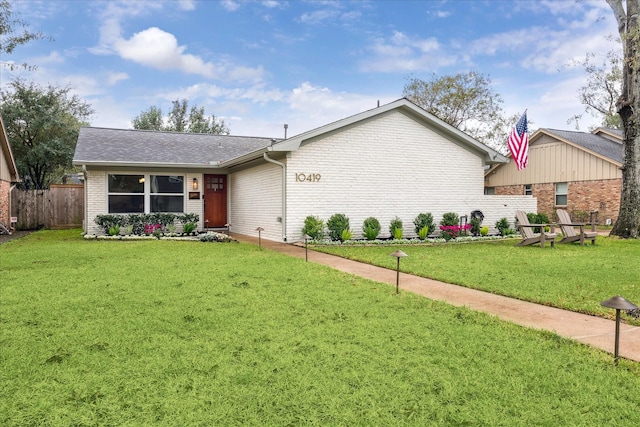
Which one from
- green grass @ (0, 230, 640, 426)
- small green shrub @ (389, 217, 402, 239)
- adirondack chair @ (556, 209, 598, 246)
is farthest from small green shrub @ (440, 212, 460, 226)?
green grass @ (0, 230, 640, 426)

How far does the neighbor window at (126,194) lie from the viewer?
14906 millimetres

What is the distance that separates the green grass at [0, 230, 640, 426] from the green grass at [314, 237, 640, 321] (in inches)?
59.7

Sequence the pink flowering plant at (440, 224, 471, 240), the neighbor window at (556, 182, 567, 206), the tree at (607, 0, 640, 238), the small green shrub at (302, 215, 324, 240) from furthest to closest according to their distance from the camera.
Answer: the neighbor window at (556, 182, 567, 206), the tree at (607, 0, 640, 238), the pink flowering plant at (440, 224, 471, 240), the small green shrub at (302, 215, 324, 240)

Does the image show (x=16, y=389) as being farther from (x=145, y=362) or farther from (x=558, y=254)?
(x=558, y=254)

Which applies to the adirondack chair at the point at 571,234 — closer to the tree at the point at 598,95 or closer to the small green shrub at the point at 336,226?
the small green shrub at the point at 336,226

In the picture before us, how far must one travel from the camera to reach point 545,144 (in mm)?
24391

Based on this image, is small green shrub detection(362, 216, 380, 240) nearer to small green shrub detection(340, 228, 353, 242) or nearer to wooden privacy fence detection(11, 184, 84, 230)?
small green shrub detection(340, 228, 353, 242)

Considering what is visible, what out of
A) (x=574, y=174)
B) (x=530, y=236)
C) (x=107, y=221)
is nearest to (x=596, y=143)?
(x=574, y=174)

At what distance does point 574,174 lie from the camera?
22766mm

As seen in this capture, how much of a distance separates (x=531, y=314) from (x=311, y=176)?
846 centimetres

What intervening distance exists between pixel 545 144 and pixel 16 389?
26635mm

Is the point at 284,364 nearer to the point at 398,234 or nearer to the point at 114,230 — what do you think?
the point at 398,234

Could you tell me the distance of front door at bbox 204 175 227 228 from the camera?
54.6 feet

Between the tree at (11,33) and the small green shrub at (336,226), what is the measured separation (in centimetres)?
1097
